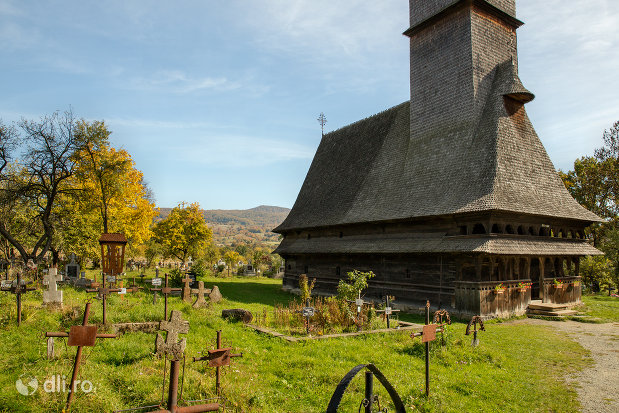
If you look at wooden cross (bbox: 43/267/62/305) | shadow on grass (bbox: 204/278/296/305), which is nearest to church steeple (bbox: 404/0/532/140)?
shadow on grass (bbox: 204/278/296/305)

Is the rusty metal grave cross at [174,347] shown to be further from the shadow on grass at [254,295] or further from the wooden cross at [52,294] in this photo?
the shadow on grass at [254,295]

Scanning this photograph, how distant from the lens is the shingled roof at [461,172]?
18.4 m

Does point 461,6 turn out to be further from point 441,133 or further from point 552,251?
point 552,251

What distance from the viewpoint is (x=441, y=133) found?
21.9 metres

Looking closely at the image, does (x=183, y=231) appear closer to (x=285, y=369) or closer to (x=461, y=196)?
(x=461, y=196)

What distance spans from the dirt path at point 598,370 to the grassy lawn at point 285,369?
11.5 inches

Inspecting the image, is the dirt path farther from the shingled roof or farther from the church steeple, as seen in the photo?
the church steeple

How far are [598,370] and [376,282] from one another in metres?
12.3

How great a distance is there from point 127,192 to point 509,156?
2397cm

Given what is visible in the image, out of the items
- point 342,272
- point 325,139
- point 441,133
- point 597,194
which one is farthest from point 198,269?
point 597,194

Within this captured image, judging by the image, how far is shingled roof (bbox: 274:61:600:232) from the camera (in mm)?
18422

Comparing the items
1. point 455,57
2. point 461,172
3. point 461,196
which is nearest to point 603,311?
point 461,196

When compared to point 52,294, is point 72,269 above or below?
above

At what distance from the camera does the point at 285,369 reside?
8.52 meters
